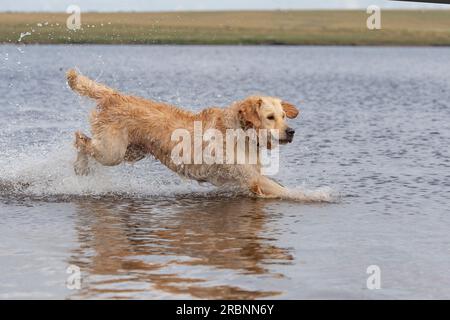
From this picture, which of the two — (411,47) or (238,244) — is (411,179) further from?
(411,47)

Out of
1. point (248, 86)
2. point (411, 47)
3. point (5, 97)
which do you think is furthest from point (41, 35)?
point (5, 97)

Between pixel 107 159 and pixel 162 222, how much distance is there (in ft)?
6.36

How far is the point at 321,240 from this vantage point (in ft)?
30.6

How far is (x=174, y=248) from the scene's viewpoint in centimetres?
877

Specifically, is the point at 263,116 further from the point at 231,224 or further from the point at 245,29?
the point at 245,29

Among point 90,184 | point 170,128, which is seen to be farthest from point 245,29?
point 170,128

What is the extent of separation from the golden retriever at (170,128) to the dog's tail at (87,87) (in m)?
0.01

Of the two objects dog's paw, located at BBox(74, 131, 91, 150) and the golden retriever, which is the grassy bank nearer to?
dog's paw, located at BBox(74, 131, 91, 150)

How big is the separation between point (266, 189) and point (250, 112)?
119cm

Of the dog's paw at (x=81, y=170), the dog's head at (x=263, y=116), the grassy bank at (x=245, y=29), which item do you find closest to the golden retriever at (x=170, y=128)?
the dog's head at (x=263, y=116)

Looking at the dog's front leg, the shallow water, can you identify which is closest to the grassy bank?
the shallow water

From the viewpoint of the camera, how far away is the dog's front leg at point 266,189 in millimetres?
11773

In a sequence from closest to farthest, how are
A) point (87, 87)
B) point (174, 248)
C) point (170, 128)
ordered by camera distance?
1. point (174, 248)
2. point (170, 128)
3. point (87, 87)

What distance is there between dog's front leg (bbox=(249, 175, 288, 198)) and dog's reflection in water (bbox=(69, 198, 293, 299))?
195mm
